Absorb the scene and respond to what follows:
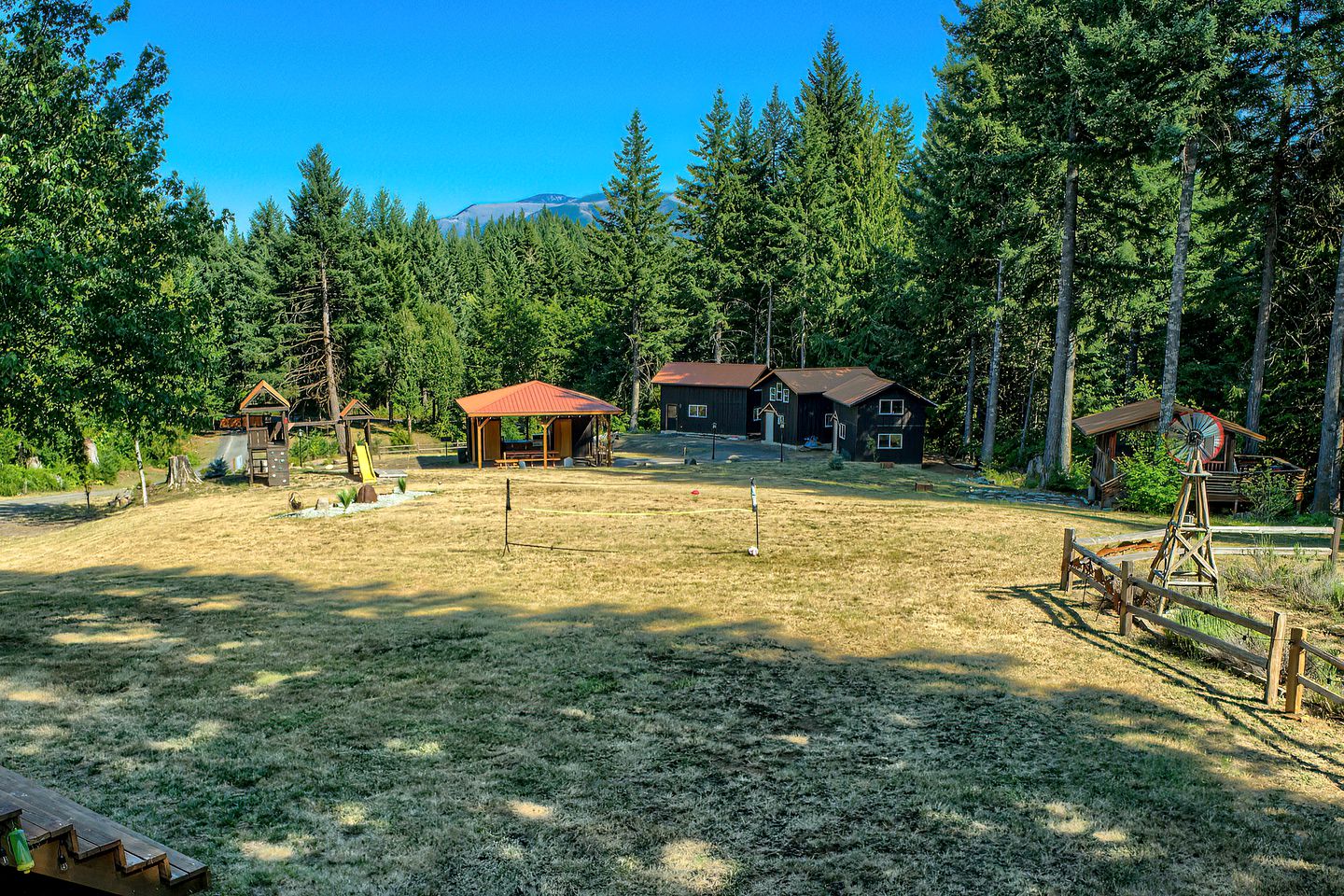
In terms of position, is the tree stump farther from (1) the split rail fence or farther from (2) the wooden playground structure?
(1) the split rail fence

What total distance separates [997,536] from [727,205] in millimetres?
47216

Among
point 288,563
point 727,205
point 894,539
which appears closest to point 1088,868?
point 894,539

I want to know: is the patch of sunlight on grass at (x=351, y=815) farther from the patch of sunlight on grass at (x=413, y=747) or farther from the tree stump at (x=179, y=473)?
the tree stump at (x=179, y=473)

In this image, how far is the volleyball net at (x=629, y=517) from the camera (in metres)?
20.7

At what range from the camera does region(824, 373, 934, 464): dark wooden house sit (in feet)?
138

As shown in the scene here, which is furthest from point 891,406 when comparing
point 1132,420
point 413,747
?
point 413,747

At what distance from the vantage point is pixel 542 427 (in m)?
39.9

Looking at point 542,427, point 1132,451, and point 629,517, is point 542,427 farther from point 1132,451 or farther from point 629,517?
point 1132,451

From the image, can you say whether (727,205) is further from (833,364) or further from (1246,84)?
(1246,84)

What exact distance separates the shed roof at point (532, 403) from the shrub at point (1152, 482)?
22.4 meters

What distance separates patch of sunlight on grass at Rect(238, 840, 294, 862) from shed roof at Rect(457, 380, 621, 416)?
31.9 meters

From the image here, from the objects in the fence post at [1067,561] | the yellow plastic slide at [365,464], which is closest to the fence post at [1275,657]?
the fence post at [1067,561]

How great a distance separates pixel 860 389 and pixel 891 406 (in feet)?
8.30

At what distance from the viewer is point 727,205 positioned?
2499 inches
